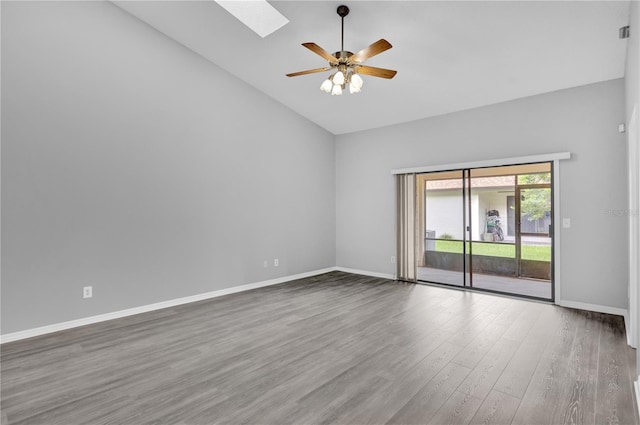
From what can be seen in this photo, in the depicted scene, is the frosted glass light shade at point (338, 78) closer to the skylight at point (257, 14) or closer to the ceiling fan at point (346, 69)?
the ceiling fan at point (346, 69)

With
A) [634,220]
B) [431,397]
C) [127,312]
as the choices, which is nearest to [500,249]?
[634,220]

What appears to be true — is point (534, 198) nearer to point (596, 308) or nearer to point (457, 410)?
point (596, 308)

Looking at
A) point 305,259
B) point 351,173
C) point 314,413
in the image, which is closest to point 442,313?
point 314,413

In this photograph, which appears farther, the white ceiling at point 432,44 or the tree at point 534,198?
the tree at point 534,198

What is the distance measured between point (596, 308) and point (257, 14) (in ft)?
18.1

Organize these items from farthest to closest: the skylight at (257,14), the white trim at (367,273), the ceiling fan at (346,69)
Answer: the white trim at (367,273), the skylight at (257,14), the ceiling fan at (346,69)

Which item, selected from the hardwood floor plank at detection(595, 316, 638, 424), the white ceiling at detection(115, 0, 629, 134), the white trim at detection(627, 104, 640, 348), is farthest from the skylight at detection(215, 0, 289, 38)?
the hardwood floor plank at detection(595, 316, 638, 424)

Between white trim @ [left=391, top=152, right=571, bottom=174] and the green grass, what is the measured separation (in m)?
1.39

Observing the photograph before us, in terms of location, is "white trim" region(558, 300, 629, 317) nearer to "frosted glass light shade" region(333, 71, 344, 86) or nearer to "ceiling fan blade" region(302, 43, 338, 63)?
"frosted glass light shade" region(333, 71, 344, 86)

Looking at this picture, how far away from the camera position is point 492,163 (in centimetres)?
485

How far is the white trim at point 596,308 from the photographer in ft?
12.7

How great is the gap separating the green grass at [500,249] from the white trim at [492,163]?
54.9 inches

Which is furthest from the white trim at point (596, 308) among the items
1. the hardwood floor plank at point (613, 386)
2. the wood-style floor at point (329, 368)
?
the hardwood floor plank at point (613, 386)

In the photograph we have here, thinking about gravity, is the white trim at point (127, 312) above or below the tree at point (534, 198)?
below
